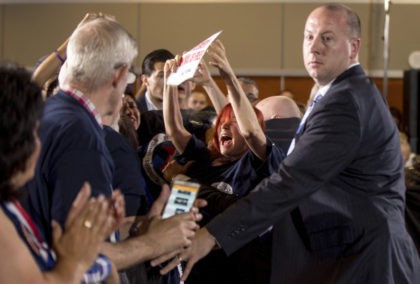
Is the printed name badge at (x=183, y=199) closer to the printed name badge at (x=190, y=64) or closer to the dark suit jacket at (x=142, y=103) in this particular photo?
the printed name badge at (x=190, y=64)

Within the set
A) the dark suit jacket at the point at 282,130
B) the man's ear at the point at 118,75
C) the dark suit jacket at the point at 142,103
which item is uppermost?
the man's ear at the point at 118,75

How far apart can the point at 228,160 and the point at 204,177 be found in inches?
4.8

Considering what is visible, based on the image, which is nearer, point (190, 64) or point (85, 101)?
point (85, 101)

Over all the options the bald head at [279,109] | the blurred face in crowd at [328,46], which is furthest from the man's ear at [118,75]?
the bald head at [279,109]

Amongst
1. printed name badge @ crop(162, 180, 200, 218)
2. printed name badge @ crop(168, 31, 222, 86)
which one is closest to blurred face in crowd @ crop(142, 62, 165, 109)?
printed name badge @ crop(168, 31, 222, 86)

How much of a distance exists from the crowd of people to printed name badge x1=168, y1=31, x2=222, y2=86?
6.7 inches

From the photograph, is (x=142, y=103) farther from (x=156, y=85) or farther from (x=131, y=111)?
(x=131, y=111)

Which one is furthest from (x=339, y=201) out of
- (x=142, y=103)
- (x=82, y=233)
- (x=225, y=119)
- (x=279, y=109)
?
(x=142, y=103)

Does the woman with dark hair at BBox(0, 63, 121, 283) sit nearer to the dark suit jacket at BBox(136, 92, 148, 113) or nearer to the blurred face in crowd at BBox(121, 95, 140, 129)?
the blurred face in crowd at BBox(121, 95, 140, 129)

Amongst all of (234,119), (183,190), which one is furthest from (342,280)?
(234,119)

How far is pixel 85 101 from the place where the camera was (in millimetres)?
2064

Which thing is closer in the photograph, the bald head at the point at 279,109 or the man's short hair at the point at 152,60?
the bald head at the point at 279,109

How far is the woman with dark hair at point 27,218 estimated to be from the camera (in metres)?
1.57

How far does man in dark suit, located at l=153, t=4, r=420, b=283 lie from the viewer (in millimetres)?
2529
